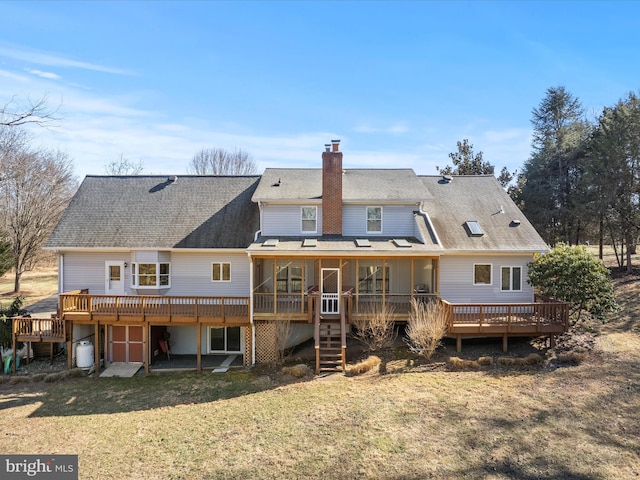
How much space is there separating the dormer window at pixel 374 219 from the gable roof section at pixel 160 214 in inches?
223

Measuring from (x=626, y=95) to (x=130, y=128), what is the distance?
3459 centimetres

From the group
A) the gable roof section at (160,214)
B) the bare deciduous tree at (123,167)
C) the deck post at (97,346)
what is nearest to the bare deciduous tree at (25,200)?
the bare deciduous tree at (123,167)

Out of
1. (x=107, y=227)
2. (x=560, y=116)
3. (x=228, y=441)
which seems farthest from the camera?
(x=560, y=116)

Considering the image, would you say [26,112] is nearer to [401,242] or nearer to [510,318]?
[401,242]

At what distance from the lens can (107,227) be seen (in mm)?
18219

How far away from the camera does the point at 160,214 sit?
750 inches

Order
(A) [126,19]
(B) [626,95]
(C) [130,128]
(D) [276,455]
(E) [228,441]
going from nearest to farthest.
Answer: (D) [276,455] < (E) [228,441] < (A) [126,19] < (C) [130,128] < (B) [626,95]

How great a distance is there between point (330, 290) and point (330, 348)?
2.95m

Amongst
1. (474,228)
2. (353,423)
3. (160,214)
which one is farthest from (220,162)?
(353,423)

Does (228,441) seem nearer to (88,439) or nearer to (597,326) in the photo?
(88,439)

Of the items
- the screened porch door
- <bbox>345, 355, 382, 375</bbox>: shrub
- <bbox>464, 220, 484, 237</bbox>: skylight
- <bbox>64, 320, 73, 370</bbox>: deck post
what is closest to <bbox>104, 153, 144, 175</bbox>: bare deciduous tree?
<bbox>64, 320, 73, 370</bbox>: deck post

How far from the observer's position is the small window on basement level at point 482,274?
1705 centimetres

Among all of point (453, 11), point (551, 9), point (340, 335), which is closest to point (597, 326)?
point (340, 335)

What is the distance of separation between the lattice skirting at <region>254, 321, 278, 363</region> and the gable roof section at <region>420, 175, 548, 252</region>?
879cm
